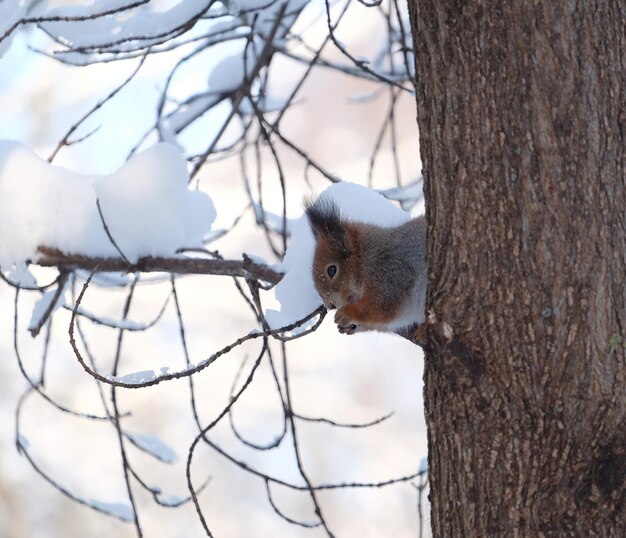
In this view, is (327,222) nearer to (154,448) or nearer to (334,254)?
(334,254)

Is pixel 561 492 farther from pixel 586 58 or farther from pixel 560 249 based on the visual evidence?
pixel 586 58

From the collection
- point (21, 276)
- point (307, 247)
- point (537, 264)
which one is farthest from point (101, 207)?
point (537, 264)

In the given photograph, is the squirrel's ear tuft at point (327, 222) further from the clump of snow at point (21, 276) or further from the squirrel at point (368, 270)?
the clump of snow at point (21, 276)

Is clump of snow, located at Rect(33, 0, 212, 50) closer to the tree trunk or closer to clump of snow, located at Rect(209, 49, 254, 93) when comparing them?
clump of snow, located at Rect(209, 49, 254, 93)

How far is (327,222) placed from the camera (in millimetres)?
1859

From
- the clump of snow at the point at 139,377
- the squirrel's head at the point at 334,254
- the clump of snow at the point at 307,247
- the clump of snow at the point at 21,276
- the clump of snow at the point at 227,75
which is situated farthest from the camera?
the clump of snow at the point at 227,75

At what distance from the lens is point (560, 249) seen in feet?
3.34

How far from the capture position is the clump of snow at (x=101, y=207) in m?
1.73

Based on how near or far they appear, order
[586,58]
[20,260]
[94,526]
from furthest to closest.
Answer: [94,526] < [20,260] < [586,58]

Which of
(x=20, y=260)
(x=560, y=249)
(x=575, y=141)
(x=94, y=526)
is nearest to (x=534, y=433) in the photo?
(x=560, y=249)

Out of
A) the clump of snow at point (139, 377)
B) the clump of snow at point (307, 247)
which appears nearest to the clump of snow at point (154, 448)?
the clump of snow at point (307, 247)

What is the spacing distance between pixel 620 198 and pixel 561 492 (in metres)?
0.34

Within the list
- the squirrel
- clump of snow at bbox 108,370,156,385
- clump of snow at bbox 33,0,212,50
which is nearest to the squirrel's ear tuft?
the squirrel

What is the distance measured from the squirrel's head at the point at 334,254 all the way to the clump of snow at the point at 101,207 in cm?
22
